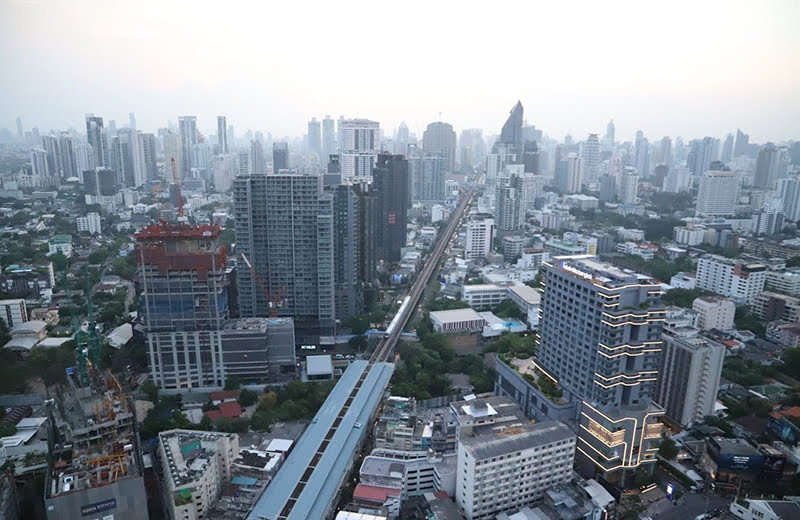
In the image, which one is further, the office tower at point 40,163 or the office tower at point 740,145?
the office tower at point 740,145

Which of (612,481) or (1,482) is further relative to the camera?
(612,481)

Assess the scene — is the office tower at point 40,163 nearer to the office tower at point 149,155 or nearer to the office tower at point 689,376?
the office tower at point 149,155

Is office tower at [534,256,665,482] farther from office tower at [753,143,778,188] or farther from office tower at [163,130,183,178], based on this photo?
office tower at [163,130,183,178]

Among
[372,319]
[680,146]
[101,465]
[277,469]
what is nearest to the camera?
[101,465]

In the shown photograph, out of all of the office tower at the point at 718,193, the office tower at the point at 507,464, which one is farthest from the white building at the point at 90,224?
the office tower at the point at 718,193

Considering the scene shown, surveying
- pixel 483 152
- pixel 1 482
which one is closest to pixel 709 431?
pixel 1 482

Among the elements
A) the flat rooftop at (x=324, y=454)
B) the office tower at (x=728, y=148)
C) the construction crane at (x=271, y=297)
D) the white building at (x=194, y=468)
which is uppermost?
the office tower at (x=728, y=148)

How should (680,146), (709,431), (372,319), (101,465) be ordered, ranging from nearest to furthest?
(101,465), (709,431), (372,319), (680,146)

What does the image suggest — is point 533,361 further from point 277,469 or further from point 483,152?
point 483,152
